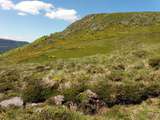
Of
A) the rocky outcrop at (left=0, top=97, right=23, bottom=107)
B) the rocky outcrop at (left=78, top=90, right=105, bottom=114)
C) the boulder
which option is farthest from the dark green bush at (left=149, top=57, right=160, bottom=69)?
the rocky outcrop at (left=0, top=97, right=23, bottom=107)

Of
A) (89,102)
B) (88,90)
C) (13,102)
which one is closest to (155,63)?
(88,90)

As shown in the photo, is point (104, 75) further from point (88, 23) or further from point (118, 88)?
point (88, 23)

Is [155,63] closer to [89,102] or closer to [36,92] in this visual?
[89,102]

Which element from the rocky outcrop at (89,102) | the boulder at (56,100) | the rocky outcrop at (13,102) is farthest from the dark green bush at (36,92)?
the rocky outcrop at (89,102)

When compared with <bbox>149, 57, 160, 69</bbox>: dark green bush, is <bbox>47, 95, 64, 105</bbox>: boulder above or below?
below

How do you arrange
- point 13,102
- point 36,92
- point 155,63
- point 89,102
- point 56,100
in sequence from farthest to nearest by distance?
point 155,63 < point 36,92 < point 13,102 < point 56,100 < point 89,102

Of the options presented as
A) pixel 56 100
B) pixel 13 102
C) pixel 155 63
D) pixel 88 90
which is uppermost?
pixel 155 63

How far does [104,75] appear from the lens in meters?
25.4

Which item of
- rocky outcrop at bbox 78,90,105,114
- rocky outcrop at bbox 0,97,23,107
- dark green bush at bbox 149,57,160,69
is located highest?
dark green bush at bbox 149,57,160,69

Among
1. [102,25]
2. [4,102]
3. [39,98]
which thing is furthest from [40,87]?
[102,25]

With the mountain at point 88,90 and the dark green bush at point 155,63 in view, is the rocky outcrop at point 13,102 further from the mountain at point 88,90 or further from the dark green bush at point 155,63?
the dark green bush at point 155,63

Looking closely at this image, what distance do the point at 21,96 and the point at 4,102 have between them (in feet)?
4.69

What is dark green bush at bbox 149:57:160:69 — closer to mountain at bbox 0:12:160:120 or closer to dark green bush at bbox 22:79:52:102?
mountain at bbox 0:12:160:120

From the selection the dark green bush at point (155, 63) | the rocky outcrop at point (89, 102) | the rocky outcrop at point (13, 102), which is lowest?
the rocky outcrop at point (13, 102)
